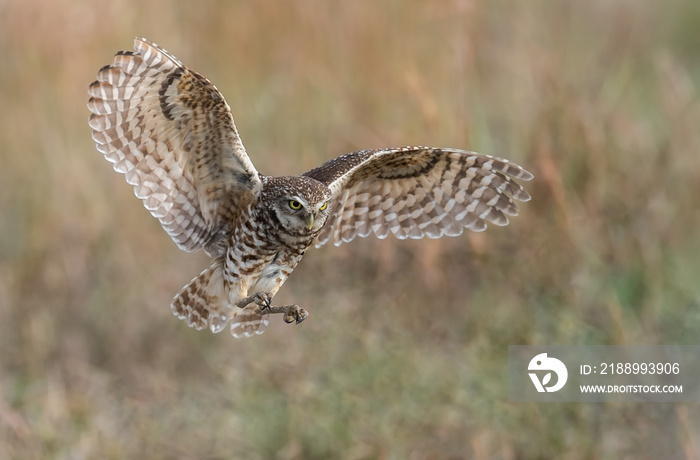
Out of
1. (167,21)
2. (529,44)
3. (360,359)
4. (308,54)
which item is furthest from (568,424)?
(167,21)

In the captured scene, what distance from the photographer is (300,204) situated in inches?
110

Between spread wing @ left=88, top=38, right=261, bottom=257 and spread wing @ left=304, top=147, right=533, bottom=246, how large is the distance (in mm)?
431

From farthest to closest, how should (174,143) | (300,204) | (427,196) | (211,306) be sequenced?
(427,196), (211,306), (174,143), (300,204)

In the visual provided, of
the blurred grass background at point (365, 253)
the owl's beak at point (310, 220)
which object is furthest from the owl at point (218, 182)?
the blurred grass background at point (365, 253)

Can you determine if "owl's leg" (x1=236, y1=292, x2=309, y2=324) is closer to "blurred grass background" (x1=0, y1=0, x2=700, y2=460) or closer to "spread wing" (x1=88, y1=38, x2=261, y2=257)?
"spread wing" (x1=88, y1=38, x2=261, y2=257)

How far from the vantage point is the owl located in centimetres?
287

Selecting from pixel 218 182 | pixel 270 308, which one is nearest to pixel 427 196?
pixel 218 182

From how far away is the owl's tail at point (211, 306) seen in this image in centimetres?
324

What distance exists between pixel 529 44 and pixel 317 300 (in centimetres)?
204

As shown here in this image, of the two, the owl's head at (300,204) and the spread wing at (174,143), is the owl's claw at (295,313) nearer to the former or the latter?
the owl's head at (300,204)

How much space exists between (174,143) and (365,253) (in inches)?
117

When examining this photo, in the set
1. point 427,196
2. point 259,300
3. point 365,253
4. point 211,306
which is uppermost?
point 365,253

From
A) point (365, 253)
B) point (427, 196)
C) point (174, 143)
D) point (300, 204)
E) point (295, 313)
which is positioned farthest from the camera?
point (365, 253)

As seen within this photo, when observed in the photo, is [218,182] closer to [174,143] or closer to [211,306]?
[174,143]
